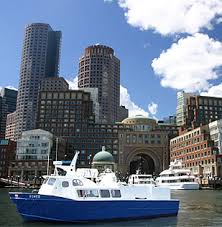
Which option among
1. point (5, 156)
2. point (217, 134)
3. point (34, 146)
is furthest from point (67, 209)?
point (5, 156)

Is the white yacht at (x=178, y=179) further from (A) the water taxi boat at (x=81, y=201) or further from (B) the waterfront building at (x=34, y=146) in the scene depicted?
(A) the water taxi boat at (x=81, y=201)

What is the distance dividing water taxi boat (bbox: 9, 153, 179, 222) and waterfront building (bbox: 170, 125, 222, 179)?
404 feet

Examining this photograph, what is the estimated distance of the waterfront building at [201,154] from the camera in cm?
15941

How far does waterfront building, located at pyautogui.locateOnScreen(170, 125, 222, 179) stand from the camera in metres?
159

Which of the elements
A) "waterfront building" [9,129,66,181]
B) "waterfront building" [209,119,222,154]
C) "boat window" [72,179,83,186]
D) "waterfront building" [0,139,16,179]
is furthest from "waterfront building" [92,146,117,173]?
"boat window" [72,179,83,186]

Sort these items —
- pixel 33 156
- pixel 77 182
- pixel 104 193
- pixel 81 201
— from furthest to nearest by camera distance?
pixel 33 156
pixel 104 193
pixel 77 182
pixel 81 201

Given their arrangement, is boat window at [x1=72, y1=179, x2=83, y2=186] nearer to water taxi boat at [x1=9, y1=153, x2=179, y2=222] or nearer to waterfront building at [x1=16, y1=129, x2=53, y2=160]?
water taxi boat at [x1=9, y1=153, x2=179, y2=222]

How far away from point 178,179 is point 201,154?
2450cm

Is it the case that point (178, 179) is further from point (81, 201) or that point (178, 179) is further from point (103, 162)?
point (81, 201)

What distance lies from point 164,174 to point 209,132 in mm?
34757

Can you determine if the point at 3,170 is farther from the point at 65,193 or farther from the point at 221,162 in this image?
the point at 65,193

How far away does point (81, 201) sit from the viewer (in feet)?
122

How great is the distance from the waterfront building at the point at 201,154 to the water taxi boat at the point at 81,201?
12321 centimetres

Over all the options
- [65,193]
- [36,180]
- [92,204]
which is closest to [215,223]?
[92,204]
